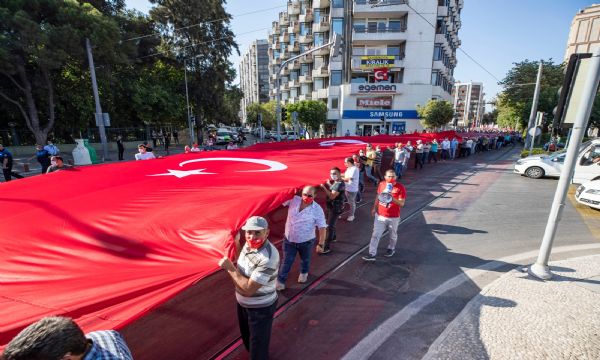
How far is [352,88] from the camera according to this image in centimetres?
3584

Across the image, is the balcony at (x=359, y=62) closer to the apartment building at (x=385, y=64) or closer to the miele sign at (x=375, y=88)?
the apartment building at (x=385, y=64)

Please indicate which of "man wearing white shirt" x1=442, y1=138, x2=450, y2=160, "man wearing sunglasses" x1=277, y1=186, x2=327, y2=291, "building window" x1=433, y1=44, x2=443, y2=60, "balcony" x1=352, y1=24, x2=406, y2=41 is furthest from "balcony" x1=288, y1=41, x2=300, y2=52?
"man wearing sunglasses" x1=277, y1=186, x2=327, y2=291

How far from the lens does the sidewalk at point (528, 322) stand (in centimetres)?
355

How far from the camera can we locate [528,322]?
4012mm

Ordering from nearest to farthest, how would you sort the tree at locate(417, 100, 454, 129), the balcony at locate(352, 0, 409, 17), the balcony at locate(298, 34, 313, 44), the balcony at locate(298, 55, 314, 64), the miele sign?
the tree at locate(417, 100, 454, 129) < the balcony at locate(352, 0, 409, 17) < the miele sign < the balcony at locate(298, 55, 314, 64) < the balcony at locate(298, 34, 313, 44)

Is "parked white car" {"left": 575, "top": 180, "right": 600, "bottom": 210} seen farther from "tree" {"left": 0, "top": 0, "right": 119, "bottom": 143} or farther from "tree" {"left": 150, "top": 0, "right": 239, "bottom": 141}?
"tree" {"left": 150, "top": 0, "right": 239, "bottom": 141}

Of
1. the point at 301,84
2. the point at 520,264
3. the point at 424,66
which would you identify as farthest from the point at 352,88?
the point at 520,264

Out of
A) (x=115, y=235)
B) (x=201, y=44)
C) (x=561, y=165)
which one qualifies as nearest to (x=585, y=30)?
(x=561, y=165)

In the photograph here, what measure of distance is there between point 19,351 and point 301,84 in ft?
169

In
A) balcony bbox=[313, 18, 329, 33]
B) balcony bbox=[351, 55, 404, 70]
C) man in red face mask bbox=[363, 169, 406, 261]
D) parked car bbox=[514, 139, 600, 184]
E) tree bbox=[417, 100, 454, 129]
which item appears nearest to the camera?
man in red face mask bbox=[363, 169, 406, 261]

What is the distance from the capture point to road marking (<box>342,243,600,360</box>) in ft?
12.0

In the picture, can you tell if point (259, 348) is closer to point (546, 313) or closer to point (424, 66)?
point (546, 313)

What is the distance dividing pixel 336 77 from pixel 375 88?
586 centimetres

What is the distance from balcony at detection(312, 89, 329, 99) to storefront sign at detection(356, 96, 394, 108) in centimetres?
571
